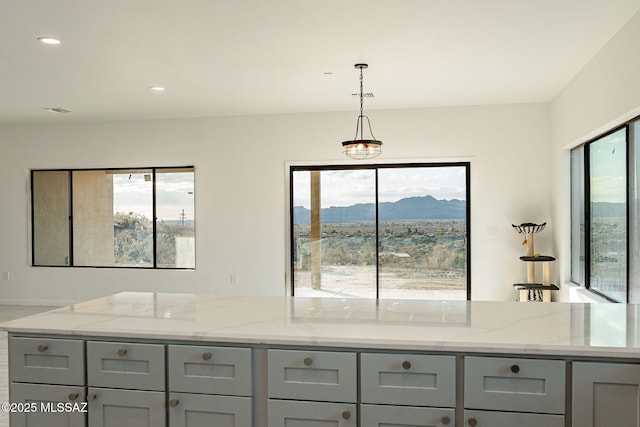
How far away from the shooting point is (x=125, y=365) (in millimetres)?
2205

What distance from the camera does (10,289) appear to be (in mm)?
7934

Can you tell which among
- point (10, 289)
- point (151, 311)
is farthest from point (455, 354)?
point (10, 289)

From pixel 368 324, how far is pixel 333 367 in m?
0.27

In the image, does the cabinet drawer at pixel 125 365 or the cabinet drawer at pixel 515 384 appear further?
the cabinet drawer at pixel 125 365

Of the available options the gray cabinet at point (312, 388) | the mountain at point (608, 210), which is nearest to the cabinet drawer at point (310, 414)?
the gray cabinet at point (312, 388)

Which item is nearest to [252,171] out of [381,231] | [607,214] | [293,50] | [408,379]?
[381,231]

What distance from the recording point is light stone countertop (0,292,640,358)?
6.39 feet

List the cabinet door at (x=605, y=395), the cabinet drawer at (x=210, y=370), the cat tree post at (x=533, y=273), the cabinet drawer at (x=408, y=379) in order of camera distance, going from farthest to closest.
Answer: the cat tree post at (x=533, y=273), the cabinet drawer at (x=210, y=370), the cabinet drawer at (x=408, y=379), the cabinet door at (x=605, y=395)

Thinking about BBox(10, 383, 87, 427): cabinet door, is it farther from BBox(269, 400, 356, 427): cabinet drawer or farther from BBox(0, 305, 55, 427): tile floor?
BBox(0, 305, 55, 427): tile floor

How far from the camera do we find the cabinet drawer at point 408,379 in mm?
1973

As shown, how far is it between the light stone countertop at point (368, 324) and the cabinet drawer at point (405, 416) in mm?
234

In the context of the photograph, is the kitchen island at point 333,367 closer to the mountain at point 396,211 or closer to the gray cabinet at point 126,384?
the gray cabinet at point 126,384

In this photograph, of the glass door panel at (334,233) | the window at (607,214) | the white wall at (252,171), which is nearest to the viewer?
the window at (607,214)

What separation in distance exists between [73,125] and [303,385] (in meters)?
6.84
